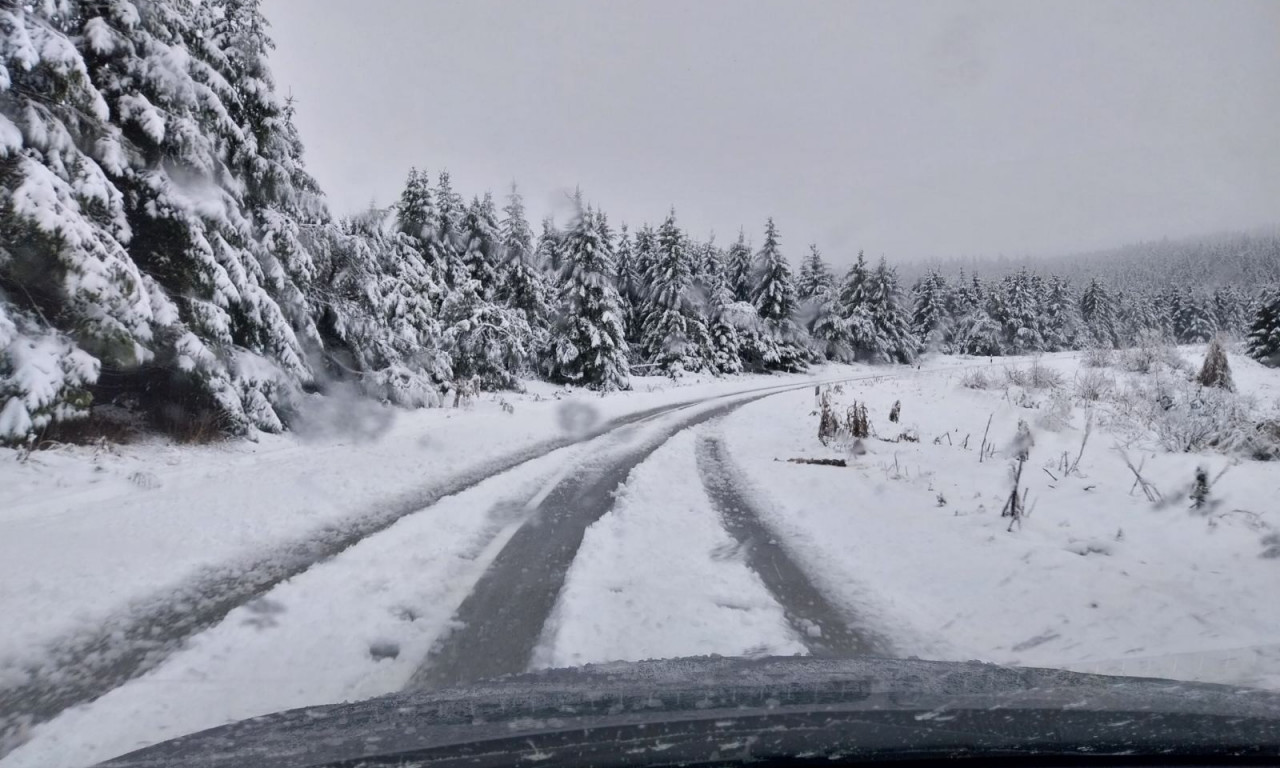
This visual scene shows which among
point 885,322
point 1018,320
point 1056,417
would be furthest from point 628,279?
point 1018,320

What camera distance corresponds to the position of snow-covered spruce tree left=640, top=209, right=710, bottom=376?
32969mm

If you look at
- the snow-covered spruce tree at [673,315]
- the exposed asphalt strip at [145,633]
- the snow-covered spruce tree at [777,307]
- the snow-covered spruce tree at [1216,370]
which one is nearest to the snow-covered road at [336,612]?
the exposed asphalt strip at [145,633]

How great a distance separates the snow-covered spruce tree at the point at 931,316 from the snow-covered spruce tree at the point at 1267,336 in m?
25.9

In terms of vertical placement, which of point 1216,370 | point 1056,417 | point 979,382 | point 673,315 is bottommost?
point 1056,417

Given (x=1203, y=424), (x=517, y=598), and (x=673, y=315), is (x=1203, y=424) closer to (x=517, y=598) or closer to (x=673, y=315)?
(x=517, y=598)

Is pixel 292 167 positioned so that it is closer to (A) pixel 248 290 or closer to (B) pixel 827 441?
(A) pixel 248 290

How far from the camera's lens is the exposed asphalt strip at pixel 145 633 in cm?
267

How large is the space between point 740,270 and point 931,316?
2416 cm

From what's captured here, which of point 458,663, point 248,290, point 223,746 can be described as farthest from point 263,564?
point 248,290

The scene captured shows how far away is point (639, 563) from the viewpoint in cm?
469

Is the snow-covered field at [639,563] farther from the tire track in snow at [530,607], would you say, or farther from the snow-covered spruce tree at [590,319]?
the snow-covered spruce tree at [590,319]

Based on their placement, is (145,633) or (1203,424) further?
(1203,424)

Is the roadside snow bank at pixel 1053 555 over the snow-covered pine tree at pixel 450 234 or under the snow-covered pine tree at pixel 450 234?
under

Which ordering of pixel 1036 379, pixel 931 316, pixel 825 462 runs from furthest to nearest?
pixel 931 316, pixel 1036 379, pixel 825 462
